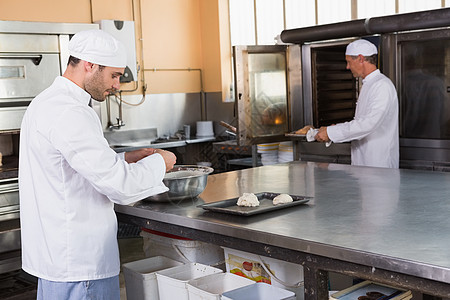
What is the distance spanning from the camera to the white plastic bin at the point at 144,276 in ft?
9.04

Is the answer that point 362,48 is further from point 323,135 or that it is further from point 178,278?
point 178,278

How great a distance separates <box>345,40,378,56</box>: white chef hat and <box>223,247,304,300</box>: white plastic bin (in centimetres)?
231

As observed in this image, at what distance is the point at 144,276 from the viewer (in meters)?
2.74

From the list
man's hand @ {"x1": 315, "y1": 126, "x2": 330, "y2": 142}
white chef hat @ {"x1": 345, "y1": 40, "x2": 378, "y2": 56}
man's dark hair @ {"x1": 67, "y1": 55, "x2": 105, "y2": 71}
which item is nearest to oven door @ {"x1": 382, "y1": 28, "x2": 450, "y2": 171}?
white chef hat @ {"x1": 345, "y1": 40, "x2": 378, "y2": 56}

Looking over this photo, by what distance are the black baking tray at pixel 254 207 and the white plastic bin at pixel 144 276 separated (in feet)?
1.62

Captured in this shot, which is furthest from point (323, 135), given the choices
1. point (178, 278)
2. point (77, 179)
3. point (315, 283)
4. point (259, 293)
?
point (77, 179)

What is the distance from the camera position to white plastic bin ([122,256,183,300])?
2756 millimetres

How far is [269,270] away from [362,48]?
7.96ft

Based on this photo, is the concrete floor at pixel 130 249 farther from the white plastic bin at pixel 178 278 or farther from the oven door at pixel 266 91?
the white plastic bin at pixel 178 278

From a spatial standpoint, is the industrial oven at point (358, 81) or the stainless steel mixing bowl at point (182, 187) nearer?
the stainless steel mixing bowl at point (182, 187)

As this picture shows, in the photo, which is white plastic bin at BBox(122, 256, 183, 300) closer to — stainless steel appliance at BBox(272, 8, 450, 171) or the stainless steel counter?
the stainless steel counter

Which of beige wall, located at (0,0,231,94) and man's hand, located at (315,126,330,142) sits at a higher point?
beige wall, located at (0,0,231,94)

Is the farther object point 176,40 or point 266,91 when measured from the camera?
point 176,40

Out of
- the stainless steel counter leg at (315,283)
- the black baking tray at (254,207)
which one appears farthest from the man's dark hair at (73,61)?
the stainless steel counter leg at (315,283)
